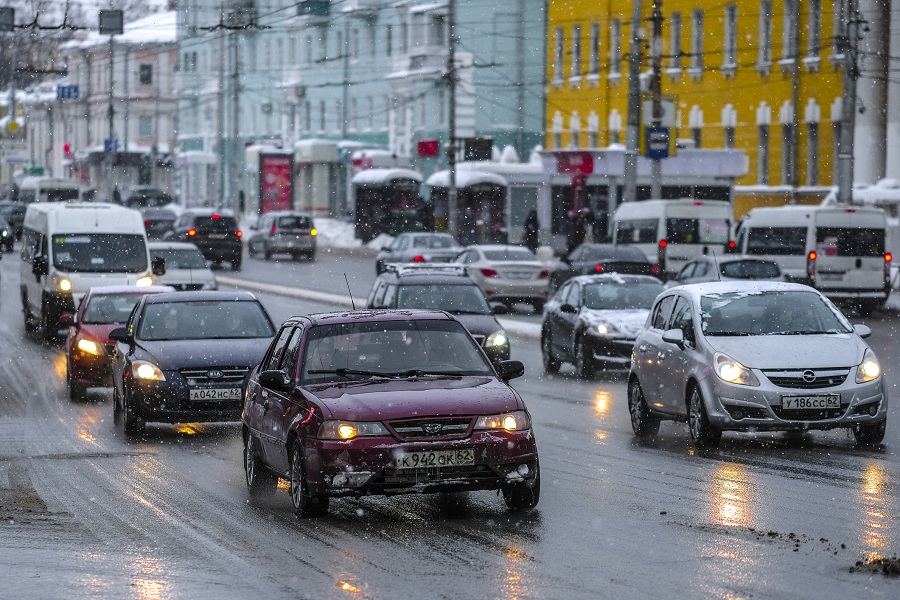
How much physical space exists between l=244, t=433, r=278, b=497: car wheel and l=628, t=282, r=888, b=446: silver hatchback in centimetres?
405

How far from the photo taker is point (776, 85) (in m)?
55.2

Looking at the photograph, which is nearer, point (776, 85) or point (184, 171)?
point (776, 85)

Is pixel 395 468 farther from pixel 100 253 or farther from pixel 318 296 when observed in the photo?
pixel 318 296

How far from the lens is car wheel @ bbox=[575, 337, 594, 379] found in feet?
76.5

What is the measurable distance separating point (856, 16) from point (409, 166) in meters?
37.9

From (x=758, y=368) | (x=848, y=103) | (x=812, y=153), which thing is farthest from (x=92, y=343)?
(x=812, y=153)

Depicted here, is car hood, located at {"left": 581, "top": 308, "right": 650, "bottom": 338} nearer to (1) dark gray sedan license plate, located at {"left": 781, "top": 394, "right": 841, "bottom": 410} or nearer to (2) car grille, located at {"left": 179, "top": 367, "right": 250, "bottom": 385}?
(2) car grille, located at {"left": 179, "top": 367, "right": 250, "bottom": 385}

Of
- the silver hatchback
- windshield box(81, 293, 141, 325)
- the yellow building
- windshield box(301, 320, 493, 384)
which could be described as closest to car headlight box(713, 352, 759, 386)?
the silver hatchback

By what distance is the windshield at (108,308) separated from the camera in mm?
22859

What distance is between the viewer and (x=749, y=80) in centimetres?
5666

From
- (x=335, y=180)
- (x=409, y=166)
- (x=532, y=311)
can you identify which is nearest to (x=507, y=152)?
(x=409, y=166)

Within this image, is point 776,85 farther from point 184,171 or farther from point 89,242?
point 184,171

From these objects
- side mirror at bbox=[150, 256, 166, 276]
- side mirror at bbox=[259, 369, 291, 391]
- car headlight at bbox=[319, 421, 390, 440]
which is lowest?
car headlight at bbox=[319, 421, 390, 440]

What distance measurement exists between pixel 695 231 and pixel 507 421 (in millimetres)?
29979
